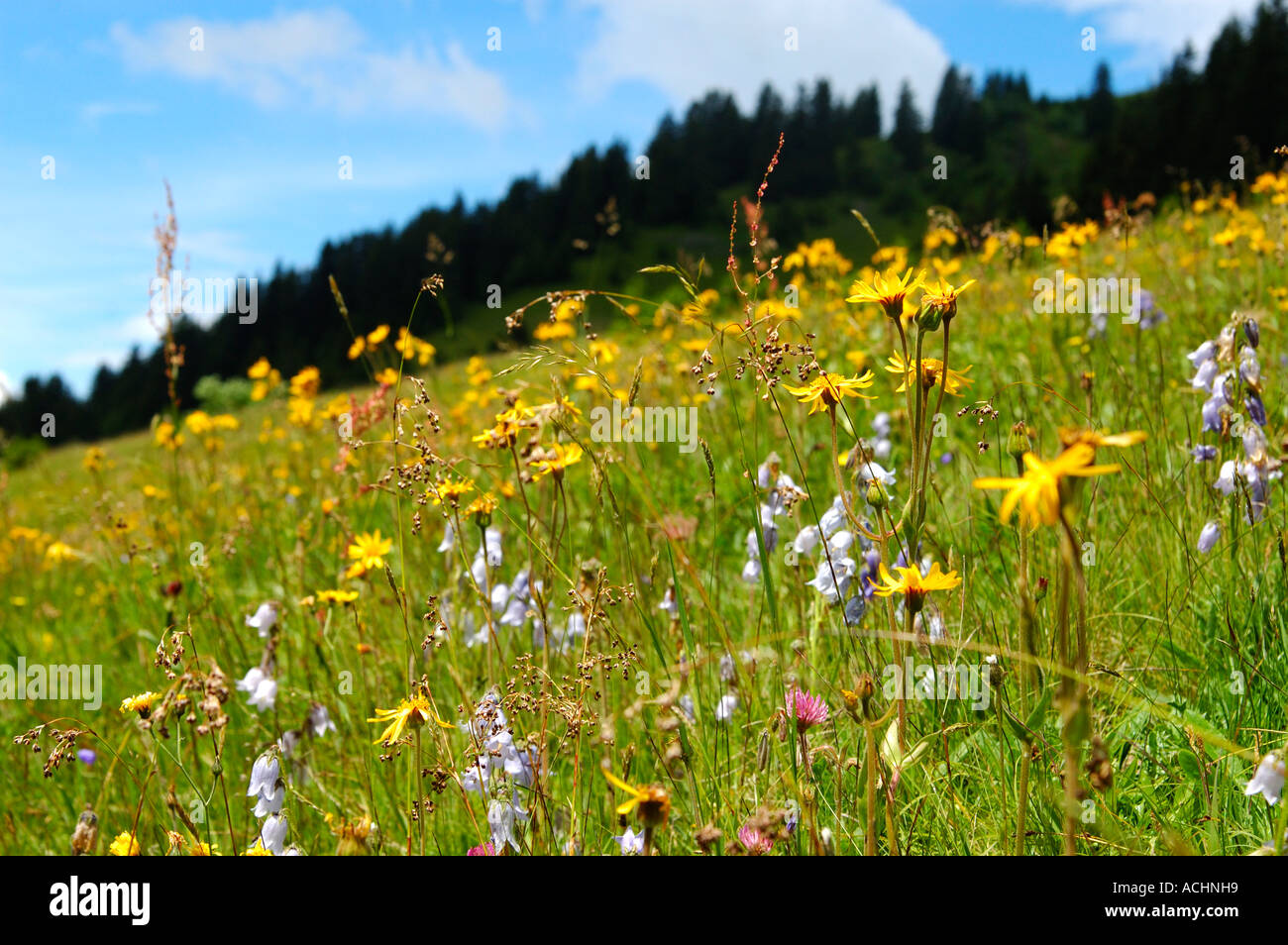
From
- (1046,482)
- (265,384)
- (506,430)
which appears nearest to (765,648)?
(506,430)

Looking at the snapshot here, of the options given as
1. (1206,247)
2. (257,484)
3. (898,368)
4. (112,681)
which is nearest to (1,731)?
(112,681)

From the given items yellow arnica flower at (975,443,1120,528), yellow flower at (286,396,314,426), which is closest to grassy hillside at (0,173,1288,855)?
yellow arnica flower at (975,443,1120,528)

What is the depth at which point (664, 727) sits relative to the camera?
3.55 ft

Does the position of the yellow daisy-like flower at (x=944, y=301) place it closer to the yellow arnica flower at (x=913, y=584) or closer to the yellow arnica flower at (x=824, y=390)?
the yellow arnica flower at (x=824, y=390)

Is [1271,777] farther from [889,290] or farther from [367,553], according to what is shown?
[367,553]

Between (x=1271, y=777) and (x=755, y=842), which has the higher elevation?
(x=1271, y=777)

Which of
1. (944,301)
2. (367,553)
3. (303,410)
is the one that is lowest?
(367,553)

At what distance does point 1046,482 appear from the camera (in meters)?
0.77

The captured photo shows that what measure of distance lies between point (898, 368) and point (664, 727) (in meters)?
0.87

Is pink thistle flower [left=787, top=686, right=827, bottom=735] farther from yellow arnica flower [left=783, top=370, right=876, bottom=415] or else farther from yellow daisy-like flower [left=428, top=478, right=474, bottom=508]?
yellow daisy-like flower [left=428, top=478, right=474, bottom=508]

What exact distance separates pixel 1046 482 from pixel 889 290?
2.18 feet

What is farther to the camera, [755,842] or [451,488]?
[451,488]

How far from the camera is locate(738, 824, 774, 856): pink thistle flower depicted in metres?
1.25
